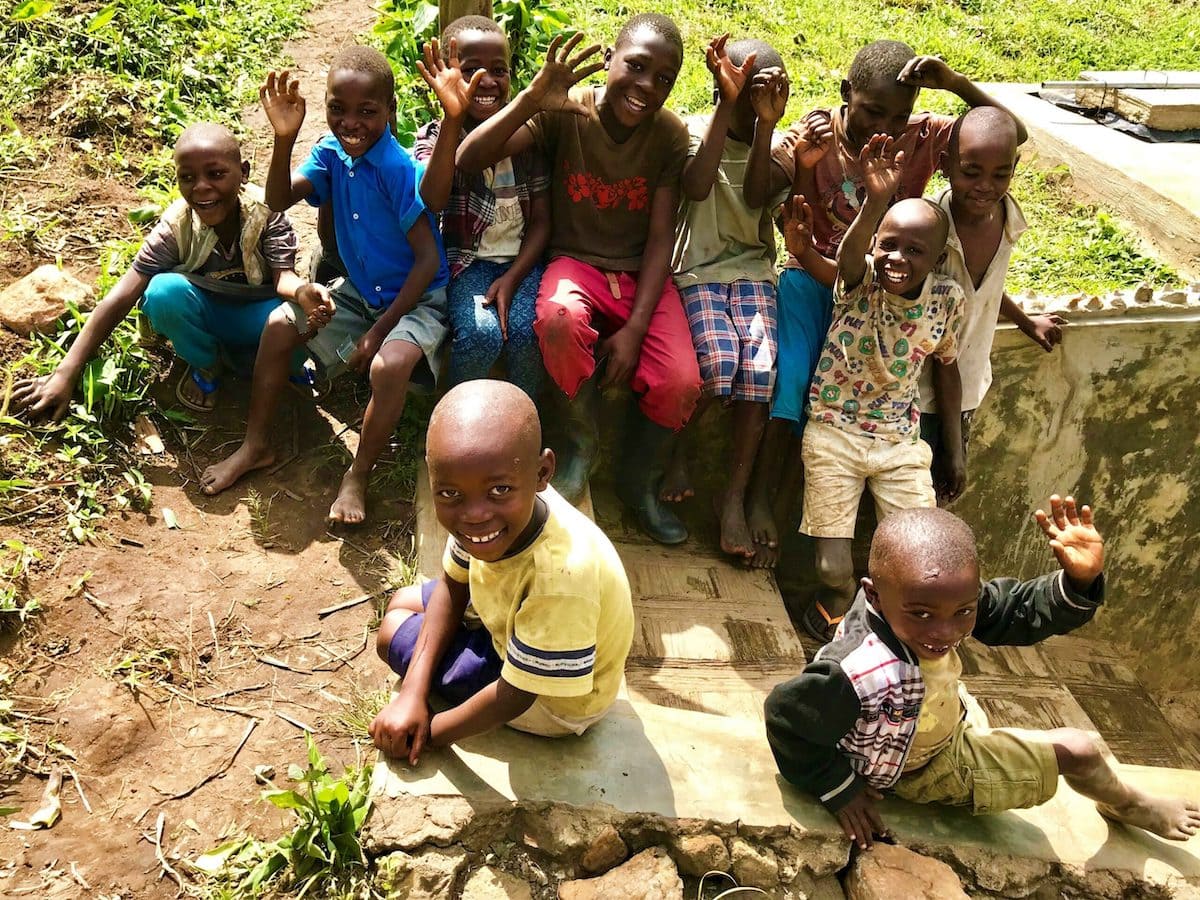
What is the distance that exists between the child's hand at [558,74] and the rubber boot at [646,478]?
3.53 feet

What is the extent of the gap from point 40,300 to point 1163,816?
3580mm

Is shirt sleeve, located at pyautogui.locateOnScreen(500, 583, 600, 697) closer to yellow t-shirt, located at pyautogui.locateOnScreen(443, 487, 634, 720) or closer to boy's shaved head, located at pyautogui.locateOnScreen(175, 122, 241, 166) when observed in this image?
yellow t-shirt, located at pyautogui.locateOnScreen(443, 487, 634, 720)

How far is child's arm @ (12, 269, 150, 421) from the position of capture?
3.21 m

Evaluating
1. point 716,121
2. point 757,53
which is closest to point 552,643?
point 716,121

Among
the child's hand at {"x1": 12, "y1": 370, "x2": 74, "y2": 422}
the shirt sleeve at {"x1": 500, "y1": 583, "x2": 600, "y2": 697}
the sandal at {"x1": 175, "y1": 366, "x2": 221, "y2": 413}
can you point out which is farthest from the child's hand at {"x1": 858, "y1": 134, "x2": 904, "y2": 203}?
the child's hand at {"x1": 12, "y1": 370, "x2": 74, "y2": 422}

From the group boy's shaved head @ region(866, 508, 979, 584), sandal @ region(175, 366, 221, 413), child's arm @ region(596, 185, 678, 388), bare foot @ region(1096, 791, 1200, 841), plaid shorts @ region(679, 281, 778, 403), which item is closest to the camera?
boy's shaved head @ region(866, 508, 979, 584)

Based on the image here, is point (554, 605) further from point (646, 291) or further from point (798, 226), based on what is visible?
point (798, 226)

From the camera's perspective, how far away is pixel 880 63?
10.9 ft

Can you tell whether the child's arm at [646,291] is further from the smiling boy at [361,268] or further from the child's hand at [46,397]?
the child's hand at [46,397]

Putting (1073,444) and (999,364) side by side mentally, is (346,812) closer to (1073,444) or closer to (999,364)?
(999,364)

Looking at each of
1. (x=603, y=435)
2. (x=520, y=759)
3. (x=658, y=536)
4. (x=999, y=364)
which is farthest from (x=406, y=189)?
(x=999, y=364)

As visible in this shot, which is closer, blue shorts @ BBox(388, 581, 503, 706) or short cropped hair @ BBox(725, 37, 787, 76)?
blue shorts @ BBox(388, 581, 503, 706)

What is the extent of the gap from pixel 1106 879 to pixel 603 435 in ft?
6.80

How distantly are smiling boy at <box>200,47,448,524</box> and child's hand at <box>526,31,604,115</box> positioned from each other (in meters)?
0.50
